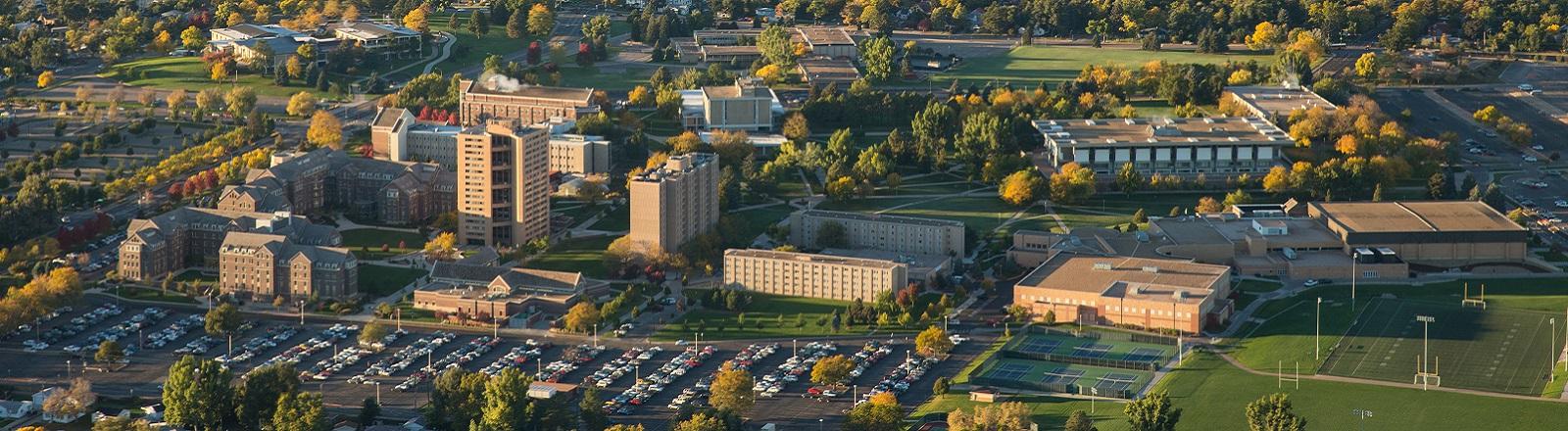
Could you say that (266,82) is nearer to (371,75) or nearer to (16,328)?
(371,75)

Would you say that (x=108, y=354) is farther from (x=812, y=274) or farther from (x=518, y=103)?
(x=518, y=103)

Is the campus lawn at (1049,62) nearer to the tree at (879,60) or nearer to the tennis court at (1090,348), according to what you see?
the tree at (879,60)

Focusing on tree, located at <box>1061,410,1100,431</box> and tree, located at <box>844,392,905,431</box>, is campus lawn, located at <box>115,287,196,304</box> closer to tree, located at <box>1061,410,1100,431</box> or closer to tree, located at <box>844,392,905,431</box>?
tree, located at <box>844,392,905,431</box>

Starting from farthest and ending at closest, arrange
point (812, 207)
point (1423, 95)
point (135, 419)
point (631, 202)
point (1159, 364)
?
1. point (1423, 95)
2. point (812, 207)
3. point (631, 202)
4. point (1159, 364)
5. point (135, 419)

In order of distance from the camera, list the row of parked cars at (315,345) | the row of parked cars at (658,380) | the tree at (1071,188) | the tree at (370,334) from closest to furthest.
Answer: the row of parked cars at (658,380) → the row of parked cars at (315,345) → the tree at (370,334) → the tree at (1071,188)

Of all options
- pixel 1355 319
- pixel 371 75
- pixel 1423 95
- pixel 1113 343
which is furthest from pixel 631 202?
pixel 1423 95

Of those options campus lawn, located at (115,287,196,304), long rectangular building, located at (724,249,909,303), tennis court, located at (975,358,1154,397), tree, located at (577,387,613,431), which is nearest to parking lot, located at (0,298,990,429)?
tree, located at (577,387,613,431)

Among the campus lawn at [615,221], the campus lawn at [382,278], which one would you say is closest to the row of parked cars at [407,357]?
the campus lawn at [382,278]
